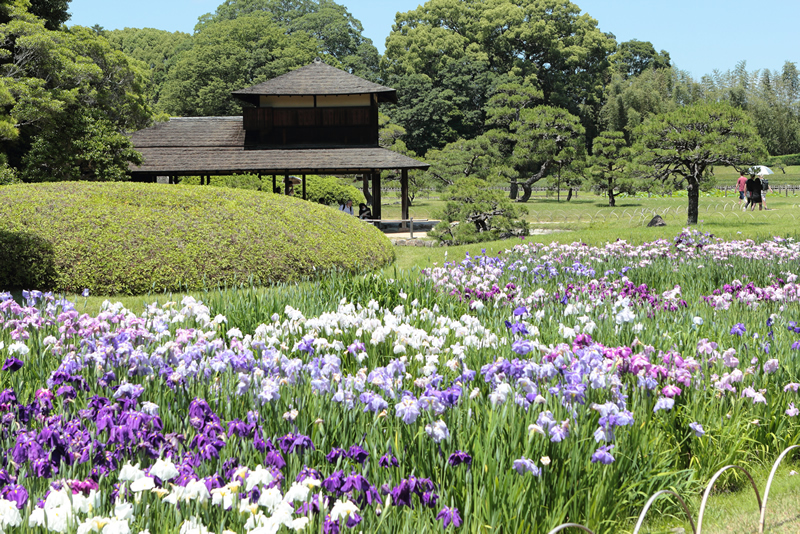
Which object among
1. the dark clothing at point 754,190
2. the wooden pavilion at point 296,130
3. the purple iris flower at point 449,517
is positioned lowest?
the purple iris flower at point 449,517

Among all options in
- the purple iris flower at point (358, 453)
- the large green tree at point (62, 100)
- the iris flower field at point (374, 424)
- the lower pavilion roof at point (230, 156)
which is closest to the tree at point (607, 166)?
the lower pavilion roof at point (230, 156)

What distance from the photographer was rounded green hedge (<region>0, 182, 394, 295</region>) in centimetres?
1001

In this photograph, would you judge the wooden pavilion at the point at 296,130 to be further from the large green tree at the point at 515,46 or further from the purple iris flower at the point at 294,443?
the large green tree at the point at 515,46

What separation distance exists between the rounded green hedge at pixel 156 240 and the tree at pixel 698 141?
10682mm

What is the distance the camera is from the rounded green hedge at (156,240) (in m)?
10.0

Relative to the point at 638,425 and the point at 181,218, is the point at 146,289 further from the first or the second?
the point at 638,425

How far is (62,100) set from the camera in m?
18.9

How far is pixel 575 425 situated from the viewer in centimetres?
305

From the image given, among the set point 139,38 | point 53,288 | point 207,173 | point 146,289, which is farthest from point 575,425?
point 139,38

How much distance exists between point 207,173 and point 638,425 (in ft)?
77.2

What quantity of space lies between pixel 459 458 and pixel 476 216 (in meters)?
16.2

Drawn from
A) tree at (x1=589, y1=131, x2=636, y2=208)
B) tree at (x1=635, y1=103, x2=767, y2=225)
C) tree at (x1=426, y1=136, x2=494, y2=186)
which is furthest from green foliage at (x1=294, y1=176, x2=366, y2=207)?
tree at (x1=635, y1=103, x2=767, y2=225)

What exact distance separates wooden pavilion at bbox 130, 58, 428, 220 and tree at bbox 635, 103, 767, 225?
31.4 ft

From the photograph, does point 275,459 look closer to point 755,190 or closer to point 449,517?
point 449,517
